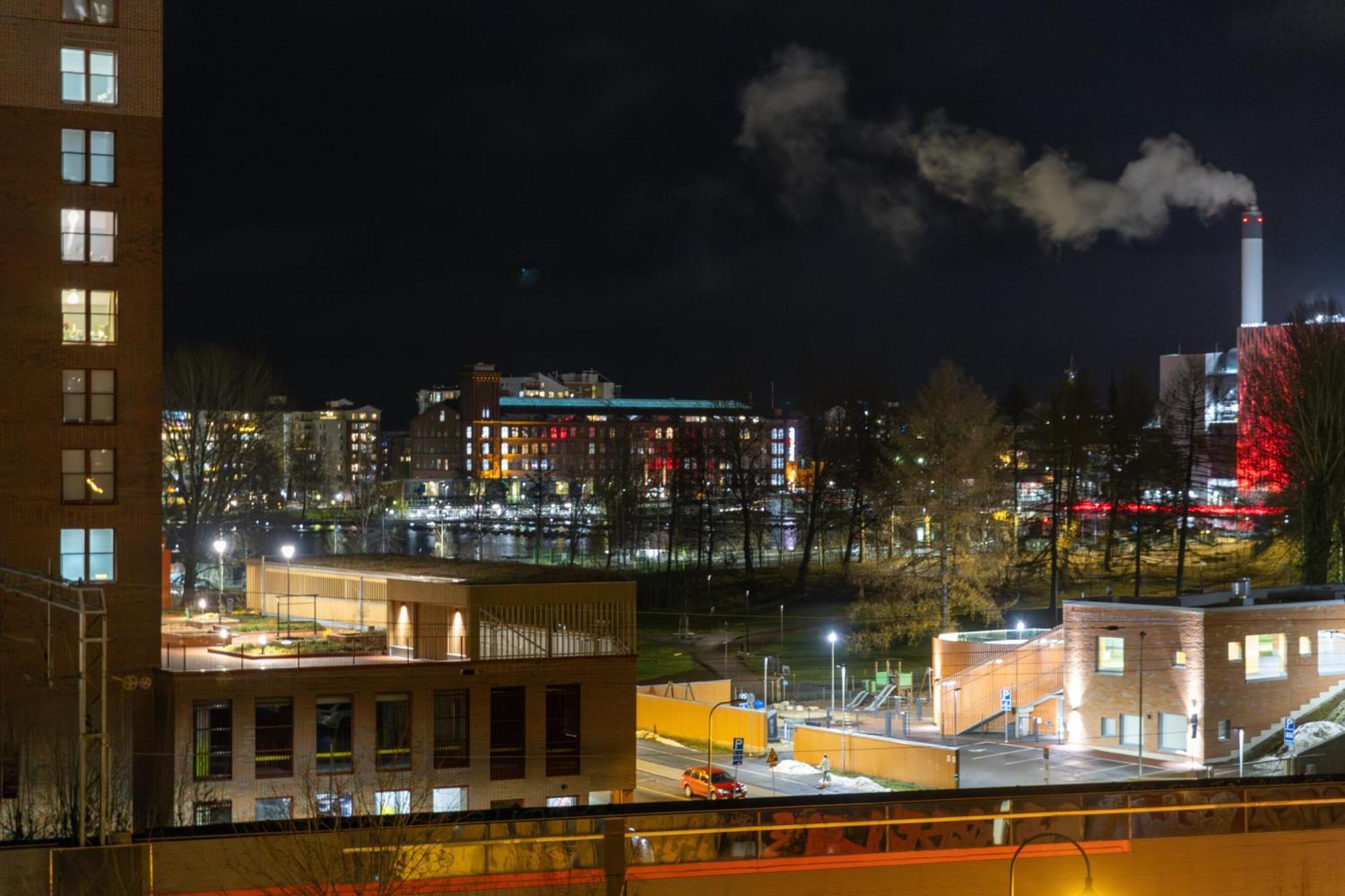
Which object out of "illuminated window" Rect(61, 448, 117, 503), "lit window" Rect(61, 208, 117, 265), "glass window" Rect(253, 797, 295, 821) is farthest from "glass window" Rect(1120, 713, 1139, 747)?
"lit window" Rect(61, 208, 117, 265)

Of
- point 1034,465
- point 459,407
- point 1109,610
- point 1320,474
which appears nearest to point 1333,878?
point 1109,610

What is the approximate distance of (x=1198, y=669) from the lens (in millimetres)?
35594

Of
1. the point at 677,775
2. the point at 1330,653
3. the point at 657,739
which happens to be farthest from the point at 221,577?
the point at 1330,653

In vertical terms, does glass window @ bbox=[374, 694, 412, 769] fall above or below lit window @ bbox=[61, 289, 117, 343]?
below

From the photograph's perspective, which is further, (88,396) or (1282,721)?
(1282,721)

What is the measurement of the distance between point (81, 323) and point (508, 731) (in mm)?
11017

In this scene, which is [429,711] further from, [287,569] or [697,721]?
[697,721]

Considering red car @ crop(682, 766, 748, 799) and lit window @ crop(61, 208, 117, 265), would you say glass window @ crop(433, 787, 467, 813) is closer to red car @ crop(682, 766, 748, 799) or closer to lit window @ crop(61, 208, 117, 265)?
red car @ crop(682, 766, 748, 799)

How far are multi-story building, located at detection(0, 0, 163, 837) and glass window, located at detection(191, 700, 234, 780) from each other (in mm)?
1381

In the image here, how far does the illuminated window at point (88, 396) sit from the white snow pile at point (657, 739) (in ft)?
63.2

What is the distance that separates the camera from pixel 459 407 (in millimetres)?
180500

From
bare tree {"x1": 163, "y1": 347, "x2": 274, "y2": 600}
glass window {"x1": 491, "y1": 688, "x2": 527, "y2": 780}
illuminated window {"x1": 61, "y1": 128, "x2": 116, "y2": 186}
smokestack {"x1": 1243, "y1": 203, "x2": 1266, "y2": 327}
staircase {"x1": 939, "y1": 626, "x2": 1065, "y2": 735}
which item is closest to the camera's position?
glass window {"x1": 491, "y1": 688, "x2": 527, "y2": 780}

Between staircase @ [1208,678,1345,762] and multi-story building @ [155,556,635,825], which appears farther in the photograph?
staircase @ [1208,678,1345,762]

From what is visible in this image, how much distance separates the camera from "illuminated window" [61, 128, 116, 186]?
2584cm
